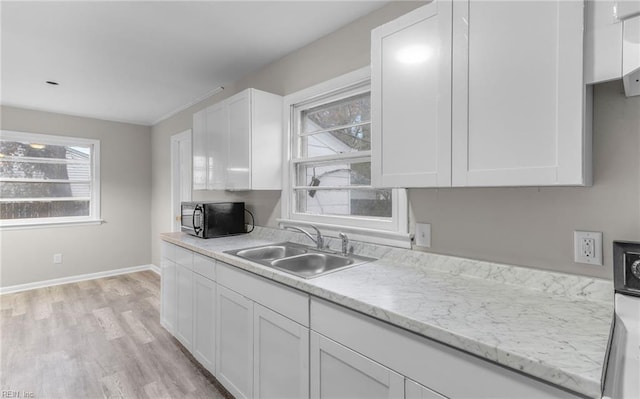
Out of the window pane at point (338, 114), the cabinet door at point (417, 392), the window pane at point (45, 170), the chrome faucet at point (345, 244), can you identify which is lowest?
the cabinet door at point (417, 392)

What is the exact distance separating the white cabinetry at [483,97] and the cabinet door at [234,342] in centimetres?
112

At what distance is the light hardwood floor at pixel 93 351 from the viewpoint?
6.93 ft

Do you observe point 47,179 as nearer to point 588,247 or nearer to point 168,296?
point 168,296

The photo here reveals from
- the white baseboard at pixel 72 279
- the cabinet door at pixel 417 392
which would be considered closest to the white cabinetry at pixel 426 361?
the cabinet door at pixel 417 392

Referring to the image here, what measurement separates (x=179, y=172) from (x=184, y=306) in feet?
8.04

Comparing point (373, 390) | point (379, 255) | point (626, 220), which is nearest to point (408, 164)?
point (379, 255)

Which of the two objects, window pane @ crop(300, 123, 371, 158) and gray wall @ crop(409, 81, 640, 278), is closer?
gray wall @ crop(409, 81, 640, 278)

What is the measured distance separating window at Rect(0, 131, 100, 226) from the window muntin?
3.81m

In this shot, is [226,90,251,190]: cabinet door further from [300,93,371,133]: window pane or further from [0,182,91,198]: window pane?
[0,182,91,198]: window pane

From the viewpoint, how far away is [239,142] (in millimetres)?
2582

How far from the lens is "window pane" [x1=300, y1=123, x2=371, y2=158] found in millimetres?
2148

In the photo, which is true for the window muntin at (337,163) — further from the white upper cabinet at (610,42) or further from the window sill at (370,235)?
the white upper cabinet at (610,42)

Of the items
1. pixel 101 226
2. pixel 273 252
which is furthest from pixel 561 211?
pixel 101 226

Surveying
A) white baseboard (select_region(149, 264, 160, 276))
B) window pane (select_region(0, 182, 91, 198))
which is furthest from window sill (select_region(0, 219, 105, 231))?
white baseboard (select_region(149, 264, 160, 276))
